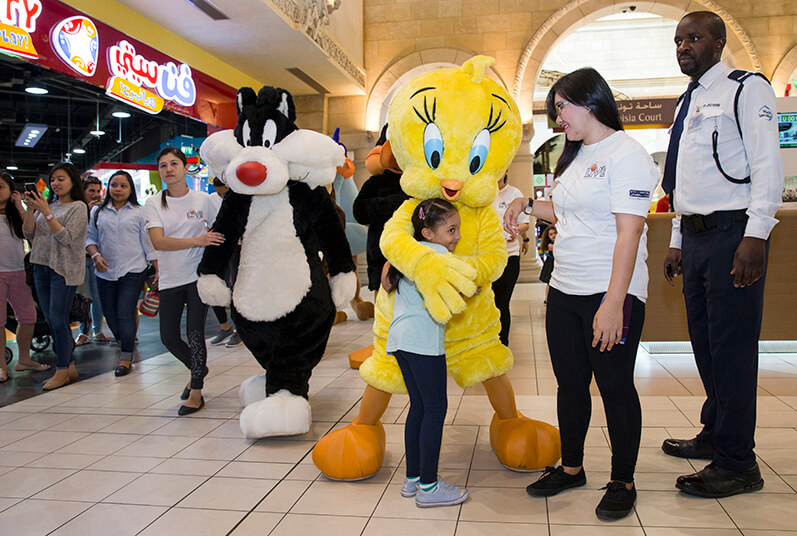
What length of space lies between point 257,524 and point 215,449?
2.85 ft

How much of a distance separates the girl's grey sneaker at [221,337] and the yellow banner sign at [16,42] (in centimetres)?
269

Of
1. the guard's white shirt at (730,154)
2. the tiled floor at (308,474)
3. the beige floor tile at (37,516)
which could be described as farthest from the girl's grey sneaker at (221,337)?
the guard's white shirt at (730,154)

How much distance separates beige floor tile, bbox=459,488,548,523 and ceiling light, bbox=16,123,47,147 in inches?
182

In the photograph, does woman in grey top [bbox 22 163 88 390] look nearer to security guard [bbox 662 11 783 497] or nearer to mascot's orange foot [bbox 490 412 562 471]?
mascot's orange foot [bbox 490 412 562 471]

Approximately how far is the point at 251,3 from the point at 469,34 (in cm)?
497

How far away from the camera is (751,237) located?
6.84 ft

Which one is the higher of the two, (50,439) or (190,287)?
(190,287)

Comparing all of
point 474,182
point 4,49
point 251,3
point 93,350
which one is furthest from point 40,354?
point 474,182

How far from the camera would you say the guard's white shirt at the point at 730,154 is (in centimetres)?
211

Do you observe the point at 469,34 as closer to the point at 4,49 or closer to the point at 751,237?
the point at 4,49

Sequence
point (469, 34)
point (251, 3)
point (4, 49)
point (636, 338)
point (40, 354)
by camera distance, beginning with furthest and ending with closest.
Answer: point (469, 34) < point (251, 3) < point (40, 354) < point (4, 49) < point (636, 338)

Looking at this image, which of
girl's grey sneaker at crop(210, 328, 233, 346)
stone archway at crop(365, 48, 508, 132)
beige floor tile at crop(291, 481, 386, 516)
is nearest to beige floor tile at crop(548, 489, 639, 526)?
beige floor tile at crop(291, 481, 386, 516)

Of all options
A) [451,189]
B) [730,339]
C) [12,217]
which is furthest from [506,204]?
[12,217]

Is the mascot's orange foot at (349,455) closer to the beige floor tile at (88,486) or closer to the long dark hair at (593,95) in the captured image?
the beige floor tile at (88,486)
